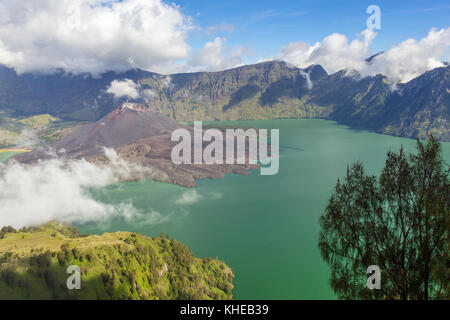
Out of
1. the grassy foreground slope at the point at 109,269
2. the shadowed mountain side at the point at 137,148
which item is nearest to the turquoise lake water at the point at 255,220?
the grassy foreground slope at the point at 109,269

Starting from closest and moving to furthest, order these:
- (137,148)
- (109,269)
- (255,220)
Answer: (109,269) → (255,220) → (137,148)

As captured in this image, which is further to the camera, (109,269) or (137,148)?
(137,148)

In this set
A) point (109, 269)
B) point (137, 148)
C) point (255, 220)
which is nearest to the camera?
point (109, 269)

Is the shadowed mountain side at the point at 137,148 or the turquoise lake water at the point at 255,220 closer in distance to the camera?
the turquoise lake water at the point at 255,220

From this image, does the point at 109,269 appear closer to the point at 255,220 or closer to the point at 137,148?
the point at 255,220

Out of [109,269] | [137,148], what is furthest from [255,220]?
[137,148]

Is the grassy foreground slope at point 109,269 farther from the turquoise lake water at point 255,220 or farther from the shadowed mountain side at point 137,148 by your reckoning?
the shadowed mountain side at point 137,148

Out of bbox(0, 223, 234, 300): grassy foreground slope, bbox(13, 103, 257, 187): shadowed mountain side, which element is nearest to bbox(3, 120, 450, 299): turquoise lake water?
bbox(0, 223, 234, 300): grassy foreground slope
